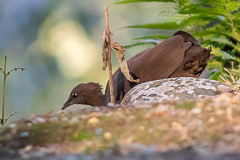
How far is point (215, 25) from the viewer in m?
Answer: 2.23

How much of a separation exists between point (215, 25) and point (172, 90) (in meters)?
1.35

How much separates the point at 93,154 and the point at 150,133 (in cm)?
9

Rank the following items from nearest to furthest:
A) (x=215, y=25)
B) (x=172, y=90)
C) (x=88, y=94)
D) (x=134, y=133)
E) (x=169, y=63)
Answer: (x=134, y=133)
(x=172, y=90)
(x=169, y=63)
(x=88, y=94)
(x=215, y=25)

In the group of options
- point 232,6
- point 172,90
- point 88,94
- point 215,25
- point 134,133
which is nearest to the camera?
point 134,133

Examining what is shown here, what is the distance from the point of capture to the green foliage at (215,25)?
2012mm

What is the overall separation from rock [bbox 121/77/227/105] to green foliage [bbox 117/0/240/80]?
991mm

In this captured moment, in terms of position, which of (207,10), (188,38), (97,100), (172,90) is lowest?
(97,100)

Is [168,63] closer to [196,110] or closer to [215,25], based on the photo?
[196,110]

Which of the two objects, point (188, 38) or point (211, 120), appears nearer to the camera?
point (211, 120)

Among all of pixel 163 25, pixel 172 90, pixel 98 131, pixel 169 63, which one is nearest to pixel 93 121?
pixel 98 131

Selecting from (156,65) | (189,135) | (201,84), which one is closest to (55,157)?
(189,135)

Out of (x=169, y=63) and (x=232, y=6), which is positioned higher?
(x=232, y=6)

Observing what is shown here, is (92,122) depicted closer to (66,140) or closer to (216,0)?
(66,140)

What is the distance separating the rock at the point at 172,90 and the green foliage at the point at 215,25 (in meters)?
0.99
